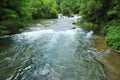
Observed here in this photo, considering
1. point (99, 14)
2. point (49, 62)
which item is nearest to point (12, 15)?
point (49, 62)

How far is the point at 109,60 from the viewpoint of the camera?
38.9ft

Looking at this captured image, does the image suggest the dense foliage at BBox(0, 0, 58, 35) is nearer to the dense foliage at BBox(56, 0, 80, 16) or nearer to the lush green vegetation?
the lush green vegetation

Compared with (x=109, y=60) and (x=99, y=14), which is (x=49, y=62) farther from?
(x=99, y=14)

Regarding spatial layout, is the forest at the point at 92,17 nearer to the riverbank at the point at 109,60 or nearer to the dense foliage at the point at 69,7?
the riverbank at the point at 109,60

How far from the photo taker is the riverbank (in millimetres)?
9703

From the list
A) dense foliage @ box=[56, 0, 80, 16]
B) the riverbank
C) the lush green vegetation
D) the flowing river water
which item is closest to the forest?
the lush green vegetation

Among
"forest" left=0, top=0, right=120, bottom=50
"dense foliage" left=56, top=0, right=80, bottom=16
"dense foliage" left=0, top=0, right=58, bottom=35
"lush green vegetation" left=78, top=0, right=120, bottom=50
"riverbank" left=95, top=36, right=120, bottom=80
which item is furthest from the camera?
"dense foliage" left=56, top=0, right=80, bottom=16

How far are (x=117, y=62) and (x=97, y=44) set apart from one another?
477 cm

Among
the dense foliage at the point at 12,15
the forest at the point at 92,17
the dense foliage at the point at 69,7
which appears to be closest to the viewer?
the forest at the point at 92,17

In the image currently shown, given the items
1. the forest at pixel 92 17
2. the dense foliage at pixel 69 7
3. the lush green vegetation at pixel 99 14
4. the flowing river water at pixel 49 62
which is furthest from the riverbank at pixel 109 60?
the dense foliage at pixel 69 7

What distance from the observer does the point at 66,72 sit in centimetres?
985

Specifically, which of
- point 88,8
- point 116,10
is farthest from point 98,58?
point 88,8

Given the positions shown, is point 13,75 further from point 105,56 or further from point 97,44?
point 97,44

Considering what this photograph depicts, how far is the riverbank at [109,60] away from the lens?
382 inches
